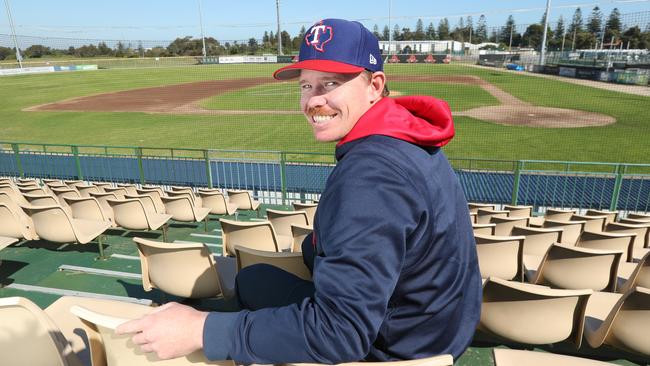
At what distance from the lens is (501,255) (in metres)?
3.43

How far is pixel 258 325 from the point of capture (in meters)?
1.14

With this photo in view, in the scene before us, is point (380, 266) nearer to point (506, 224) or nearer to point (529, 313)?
point (529, 313)

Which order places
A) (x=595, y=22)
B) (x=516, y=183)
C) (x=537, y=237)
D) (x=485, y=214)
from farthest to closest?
(x=595, y=22)
(x=516, y=183)
(x=485, y=214)
(x=537, y=237)

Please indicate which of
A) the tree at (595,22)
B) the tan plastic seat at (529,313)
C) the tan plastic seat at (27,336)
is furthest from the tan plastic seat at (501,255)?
the tree at (595,22)

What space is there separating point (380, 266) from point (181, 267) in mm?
2380

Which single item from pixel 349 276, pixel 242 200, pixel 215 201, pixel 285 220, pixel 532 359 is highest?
pixel 349 276

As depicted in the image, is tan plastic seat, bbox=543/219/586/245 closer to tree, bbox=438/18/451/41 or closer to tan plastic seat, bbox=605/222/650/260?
tan plastic seat, bbox=605/222/650/260

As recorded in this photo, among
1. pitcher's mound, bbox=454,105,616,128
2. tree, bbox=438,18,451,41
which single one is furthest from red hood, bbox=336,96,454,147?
tree, bbox=438,18,451,41

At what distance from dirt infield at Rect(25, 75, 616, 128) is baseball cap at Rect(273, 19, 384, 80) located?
2287 centimetres

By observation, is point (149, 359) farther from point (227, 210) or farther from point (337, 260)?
point (227, 210)

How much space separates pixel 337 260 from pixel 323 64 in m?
0.63

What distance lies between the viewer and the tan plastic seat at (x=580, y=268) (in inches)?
124

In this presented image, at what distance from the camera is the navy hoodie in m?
1.07

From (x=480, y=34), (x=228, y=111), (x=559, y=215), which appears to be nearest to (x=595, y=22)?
(x=480, y=34)
